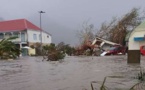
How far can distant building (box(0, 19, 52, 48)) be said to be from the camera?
66.7 meters

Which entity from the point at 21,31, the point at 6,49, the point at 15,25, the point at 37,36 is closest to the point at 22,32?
the point at 21,31

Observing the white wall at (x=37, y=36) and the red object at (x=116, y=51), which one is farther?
the white wall at (x=37, y=36)

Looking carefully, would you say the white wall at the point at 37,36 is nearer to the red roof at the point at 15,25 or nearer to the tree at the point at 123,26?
the red roof at the point at 15,25

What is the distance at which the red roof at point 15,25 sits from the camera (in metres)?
66.9

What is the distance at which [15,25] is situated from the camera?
68.2 m

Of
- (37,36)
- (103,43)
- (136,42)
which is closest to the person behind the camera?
(136,42)

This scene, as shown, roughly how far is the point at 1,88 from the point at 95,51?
35369 mm

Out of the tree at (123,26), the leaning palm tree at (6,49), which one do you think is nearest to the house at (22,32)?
the tree at (123,26)

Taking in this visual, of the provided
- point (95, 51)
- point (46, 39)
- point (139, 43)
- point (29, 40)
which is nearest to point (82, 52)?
point (95, 51)

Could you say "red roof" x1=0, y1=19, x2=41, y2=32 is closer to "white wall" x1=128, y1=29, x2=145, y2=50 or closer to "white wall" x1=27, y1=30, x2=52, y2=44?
"white wall" x1=27, y1=30, x2=52, y2=44

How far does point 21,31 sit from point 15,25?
2502 mm

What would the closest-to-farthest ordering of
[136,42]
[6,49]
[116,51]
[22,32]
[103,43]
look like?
[6,49] < [116,51] < [136,42] < [103,43] < [22,32]

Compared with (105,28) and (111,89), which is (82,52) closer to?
(105,28)

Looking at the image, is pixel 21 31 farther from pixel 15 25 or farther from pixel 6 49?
pixel 6 49
